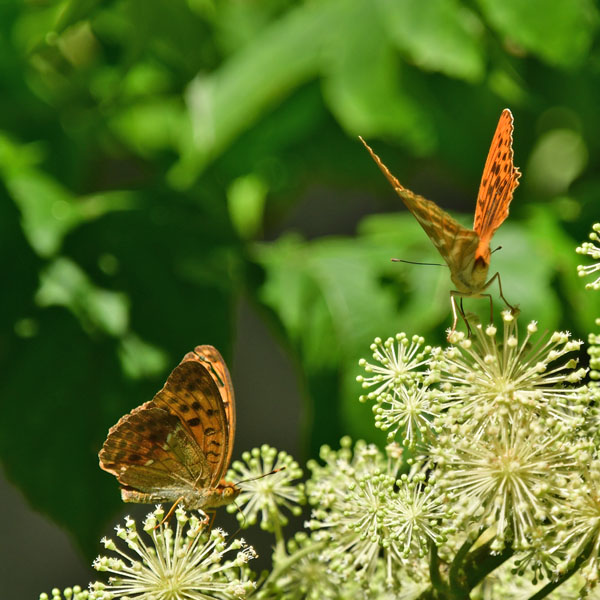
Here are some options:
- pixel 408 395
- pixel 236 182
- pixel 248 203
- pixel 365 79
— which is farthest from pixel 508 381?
pixel 248 203

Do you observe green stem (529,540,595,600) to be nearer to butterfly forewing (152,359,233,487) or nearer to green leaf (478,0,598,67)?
butterfly forewing (152,359,233,487)

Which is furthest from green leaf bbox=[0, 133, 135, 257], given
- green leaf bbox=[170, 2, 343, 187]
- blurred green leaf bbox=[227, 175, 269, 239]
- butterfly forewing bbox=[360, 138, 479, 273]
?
butterfly forewing bbox=[360, 138, 479, 273]

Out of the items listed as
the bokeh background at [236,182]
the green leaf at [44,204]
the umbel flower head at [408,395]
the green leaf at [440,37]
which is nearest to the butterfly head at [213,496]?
the umbel flower head at [408,395]

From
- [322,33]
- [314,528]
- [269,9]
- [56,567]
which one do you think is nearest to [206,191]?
[322,33]

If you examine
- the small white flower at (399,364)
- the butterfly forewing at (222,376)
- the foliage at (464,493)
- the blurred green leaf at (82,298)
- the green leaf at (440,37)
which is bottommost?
the foliage at (464,493)

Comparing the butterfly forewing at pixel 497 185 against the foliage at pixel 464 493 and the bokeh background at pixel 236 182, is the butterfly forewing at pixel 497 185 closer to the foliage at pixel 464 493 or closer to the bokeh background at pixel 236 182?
the foliage at pixel 464 493

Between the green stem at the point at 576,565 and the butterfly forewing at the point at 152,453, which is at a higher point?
the butterfly forewing at the point at 152,453

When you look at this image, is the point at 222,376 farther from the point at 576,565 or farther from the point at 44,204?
the point at 44,204
